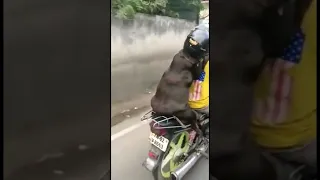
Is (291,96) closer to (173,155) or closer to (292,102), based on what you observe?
(292,102)

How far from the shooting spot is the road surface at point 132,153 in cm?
102

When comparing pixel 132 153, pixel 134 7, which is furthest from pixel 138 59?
pixel 132 153

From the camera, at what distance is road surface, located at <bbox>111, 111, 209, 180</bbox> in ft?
3.34

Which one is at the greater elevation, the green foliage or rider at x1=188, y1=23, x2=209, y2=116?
the green foliage

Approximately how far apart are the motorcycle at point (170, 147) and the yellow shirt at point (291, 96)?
0.61 feet

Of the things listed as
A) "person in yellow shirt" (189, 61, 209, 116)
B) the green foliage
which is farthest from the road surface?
the green foliage

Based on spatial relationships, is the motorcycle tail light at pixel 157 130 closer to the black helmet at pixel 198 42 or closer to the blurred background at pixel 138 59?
the blurred background at pixel 138 59

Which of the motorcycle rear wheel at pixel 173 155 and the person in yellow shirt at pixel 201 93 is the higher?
the person in yellow shirt at pixel 201 93

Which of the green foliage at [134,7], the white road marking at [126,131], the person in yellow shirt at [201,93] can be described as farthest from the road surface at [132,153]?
the green foliage at [134,7]

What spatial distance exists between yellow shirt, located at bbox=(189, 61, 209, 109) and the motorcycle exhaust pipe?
111mm

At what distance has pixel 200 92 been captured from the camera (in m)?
1.02

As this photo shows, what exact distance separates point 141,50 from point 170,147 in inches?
10.6

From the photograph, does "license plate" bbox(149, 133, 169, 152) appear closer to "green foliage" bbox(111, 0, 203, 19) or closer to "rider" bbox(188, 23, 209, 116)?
"rider" bbox(188, 23, 209, 116)

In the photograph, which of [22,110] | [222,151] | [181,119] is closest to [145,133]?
[181,119]
